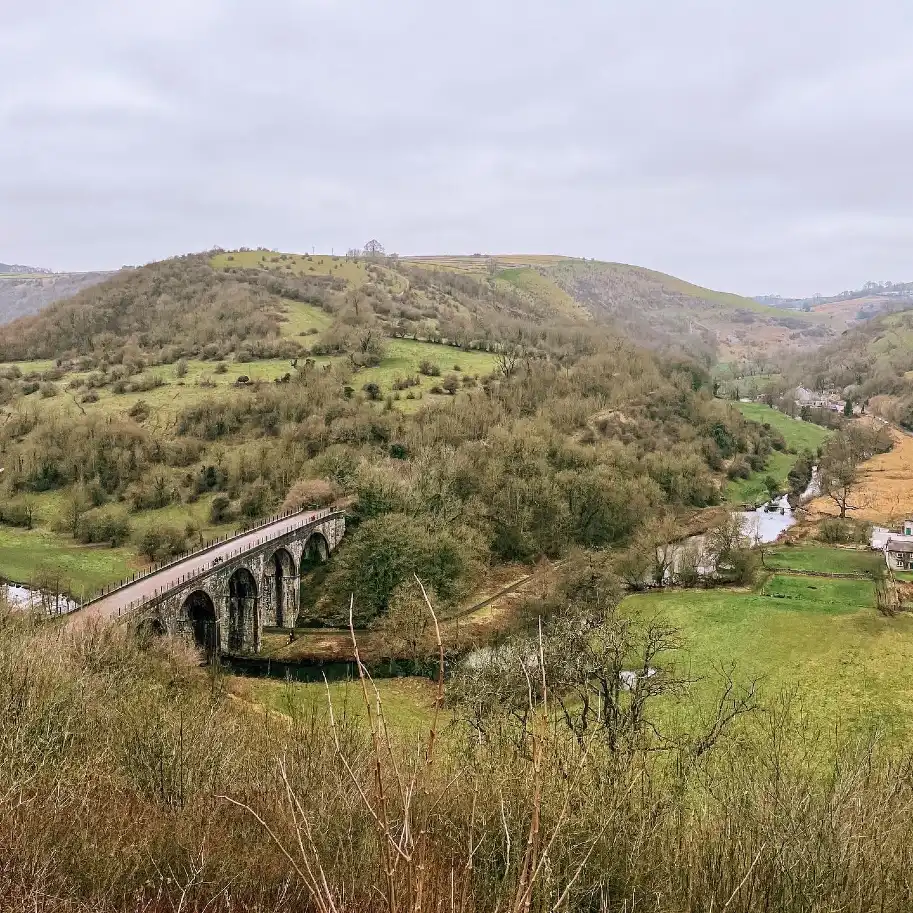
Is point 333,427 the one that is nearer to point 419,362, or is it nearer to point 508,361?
point 419,362

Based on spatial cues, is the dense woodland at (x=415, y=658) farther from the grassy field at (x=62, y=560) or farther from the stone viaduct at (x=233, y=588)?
the stone viaduct at (x=233, y=588)

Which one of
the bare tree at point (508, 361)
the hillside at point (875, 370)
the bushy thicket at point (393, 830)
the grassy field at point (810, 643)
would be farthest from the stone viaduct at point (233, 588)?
the hillside at point (875, 370)

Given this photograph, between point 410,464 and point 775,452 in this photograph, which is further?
point 775,452

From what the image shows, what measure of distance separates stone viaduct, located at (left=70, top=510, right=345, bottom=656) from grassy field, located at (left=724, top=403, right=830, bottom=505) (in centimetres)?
5437

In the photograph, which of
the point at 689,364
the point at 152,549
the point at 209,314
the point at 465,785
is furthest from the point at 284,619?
the point at 689,364

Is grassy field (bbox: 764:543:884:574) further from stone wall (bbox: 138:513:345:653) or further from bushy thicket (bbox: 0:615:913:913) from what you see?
bushy thicket (bbox: 0:615:913:913)

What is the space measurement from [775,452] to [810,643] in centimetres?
7353

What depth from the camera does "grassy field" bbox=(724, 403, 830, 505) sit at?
3346 inches

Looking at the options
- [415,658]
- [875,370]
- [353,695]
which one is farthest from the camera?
[875,370]

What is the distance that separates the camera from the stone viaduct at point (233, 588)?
35344 millimetres

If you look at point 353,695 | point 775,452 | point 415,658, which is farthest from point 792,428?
point 353,695

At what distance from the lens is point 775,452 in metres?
105

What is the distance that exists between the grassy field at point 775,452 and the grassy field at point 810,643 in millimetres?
35076

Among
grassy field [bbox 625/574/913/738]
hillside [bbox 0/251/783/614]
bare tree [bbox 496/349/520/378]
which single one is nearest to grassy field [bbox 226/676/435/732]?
hillside [bbox 0/251/783/614]
